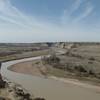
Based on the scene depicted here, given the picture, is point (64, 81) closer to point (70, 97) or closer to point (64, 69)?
point (64, 69)

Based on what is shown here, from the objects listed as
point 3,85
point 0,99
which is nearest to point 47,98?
point 0,99

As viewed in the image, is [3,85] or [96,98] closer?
[96,98]

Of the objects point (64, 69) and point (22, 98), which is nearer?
point (22, 98)

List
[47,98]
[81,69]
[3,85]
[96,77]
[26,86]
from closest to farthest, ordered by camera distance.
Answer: [47,98], [3,85], [26,86], [96,77], [81,69]

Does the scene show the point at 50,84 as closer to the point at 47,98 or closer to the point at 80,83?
the point at 80,83

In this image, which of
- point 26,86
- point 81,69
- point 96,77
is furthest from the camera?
point 81,69

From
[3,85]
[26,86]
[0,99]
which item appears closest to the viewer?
[0,99]

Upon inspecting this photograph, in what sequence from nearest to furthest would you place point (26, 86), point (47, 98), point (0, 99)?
point (0, 99) < point (47, 98) < point (26, 86)

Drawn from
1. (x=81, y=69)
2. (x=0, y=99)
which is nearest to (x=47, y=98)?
(x=0, y=99)
